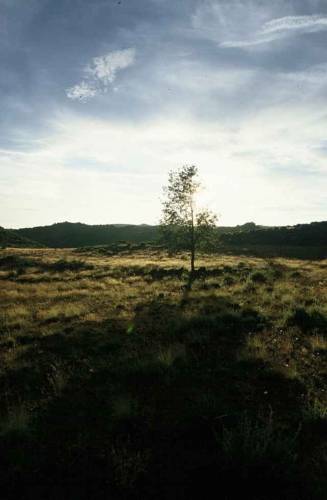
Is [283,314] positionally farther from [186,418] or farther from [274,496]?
[274,496]

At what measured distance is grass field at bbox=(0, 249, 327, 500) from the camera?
4336 millimetres

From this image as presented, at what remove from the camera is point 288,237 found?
243 ft

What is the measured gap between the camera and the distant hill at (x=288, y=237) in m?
68.4

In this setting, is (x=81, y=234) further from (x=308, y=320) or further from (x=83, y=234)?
(x=308, y=320)

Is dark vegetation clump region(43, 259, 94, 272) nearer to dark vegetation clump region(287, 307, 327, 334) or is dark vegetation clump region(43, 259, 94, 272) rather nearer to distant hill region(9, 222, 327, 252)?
dark vegetation clump region(287, 307, 327, 334)

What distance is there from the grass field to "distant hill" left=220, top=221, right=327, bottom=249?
59.9 m

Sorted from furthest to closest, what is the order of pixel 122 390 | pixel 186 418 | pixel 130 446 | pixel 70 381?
pixel 70 381, pixel 122 390, pixel 186 418, pixel 130 446

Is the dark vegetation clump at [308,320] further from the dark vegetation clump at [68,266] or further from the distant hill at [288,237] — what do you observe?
the distant hill at [288,237]

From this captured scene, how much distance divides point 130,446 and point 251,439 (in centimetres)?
179

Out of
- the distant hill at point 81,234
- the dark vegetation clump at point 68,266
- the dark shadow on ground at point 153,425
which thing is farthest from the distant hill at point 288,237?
the dark shadow on ground at point 153,425

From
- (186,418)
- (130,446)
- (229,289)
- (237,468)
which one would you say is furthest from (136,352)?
(229,289)

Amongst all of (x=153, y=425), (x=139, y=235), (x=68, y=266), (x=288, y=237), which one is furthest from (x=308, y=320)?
(x=139, y=235)

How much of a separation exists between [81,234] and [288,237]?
76.3 m

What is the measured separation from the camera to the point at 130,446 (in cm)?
491
